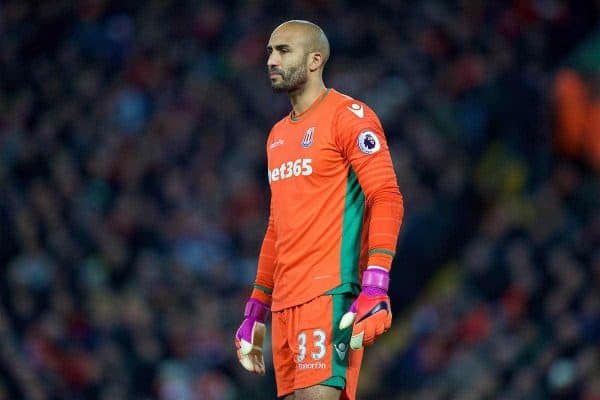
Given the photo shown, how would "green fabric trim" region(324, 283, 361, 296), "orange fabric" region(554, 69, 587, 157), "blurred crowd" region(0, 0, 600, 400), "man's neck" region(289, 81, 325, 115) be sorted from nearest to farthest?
"green fabric trim" region(324, 283, 361, 296), "man's neck" region(289, 81, 325, 115), "blurred crowd" region(0, 0, 600, 400), "orange fabric" region(554, 69, 587, 157)

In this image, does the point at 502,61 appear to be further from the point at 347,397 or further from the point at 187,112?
the point at 347,397

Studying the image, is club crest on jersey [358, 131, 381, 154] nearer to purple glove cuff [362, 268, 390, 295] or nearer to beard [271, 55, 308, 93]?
beard [271, 55, 308, 93]

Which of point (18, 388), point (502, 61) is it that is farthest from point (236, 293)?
point (502, 61)

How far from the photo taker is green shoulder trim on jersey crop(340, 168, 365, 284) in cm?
582

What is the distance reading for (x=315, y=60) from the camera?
597 centimetres

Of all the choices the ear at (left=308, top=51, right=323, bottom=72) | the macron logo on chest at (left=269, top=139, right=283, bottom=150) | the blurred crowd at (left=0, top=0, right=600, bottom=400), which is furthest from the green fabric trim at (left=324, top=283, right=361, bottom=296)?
the blurred crowd at (left=0, top=0, right=600, bottom=400)

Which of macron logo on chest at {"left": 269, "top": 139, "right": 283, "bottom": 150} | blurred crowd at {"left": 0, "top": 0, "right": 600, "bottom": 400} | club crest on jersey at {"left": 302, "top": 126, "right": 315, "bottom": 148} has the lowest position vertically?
blurred crowd at {"left": 0, "top": 0, "right": 600, "bottom": 400}

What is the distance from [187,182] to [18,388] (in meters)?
3.76

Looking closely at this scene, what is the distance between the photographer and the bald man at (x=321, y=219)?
5.67m

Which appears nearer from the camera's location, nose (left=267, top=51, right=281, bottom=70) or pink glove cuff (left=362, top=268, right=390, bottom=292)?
pink glove cuff (left=362, top=268, right=390, bottom=292)

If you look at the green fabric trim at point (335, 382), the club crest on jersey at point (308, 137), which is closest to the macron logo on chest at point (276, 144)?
the club crest on jersey at point (308, 137)

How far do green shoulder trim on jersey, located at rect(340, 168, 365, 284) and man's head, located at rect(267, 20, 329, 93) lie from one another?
1.76ft

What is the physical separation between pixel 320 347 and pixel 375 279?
46 cm

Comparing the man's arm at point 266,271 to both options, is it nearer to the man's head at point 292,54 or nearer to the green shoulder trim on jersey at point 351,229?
the green shoulder trim on jersey at point 351,229
